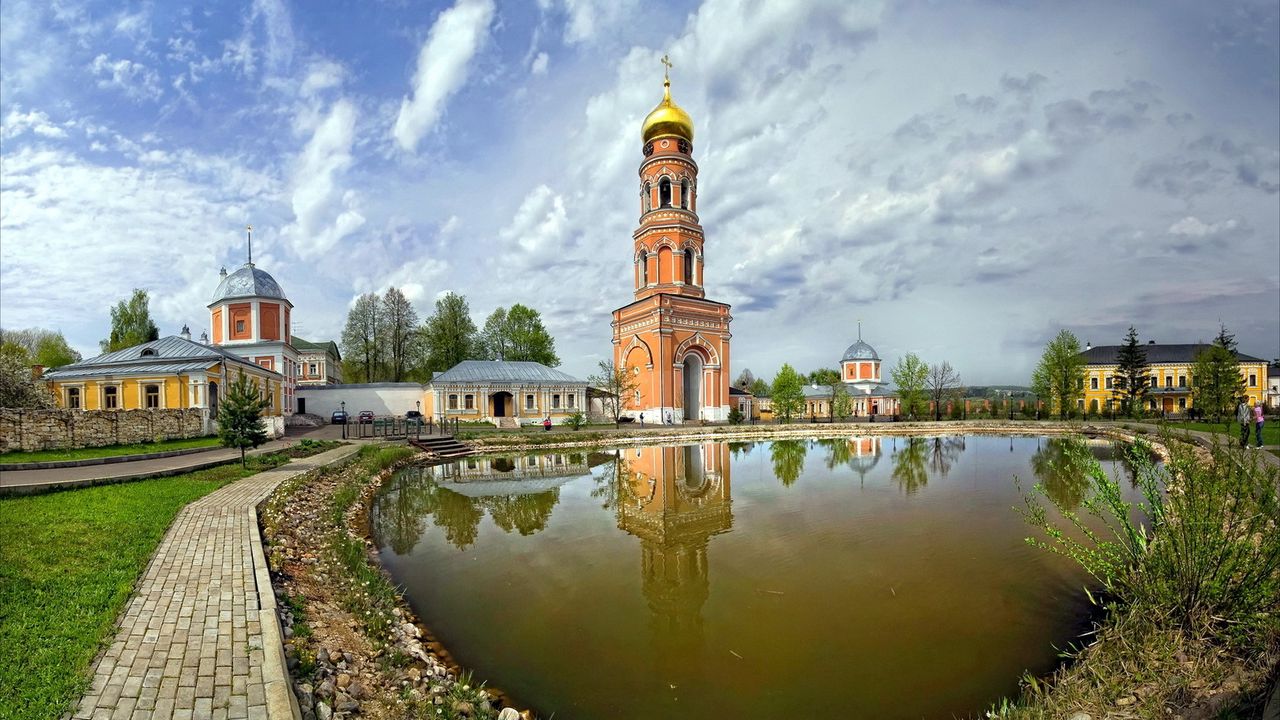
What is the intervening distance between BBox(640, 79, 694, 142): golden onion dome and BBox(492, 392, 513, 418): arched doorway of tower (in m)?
22.0

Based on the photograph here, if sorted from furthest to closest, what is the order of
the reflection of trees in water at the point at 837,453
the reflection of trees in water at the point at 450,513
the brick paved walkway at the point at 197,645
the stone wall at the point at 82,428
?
the reflection of trees in water at the point at 837,453
the stone wall at the point at 82,428
the reflection of trees in water at the point at 450,513
the brick paved walkway at the point at 197,645

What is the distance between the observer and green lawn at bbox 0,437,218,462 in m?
14.2

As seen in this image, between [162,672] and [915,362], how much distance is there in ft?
157

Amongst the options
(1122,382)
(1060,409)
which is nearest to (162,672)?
(1060,409)

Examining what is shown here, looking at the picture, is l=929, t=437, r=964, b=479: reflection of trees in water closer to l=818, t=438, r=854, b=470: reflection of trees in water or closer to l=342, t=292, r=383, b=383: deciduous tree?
l=818, t=438, r=854, b=470: reflection of trees in water

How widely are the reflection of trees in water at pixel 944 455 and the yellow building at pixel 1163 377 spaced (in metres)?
40.5

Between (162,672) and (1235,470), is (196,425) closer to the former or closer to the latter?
(162,672)

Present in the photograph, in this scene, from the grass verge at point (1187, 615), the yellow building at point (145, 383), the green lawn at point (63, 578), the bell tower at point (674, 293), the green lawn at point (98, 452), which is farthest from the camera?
the bell tower at point (674, 293)

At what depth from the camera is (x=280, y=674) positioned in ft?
12.4

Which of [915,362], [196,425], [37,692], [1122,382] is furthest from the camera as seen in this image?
[1122,382]

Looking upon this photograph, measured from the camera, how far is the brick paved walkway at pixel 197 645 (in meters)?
3.45

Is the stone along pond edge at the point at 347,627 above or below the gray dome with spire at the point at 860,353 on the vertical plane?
below

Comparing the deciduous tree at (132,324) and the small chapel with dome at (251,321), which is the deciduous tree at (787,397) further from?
the deciduous tree at (132,324)

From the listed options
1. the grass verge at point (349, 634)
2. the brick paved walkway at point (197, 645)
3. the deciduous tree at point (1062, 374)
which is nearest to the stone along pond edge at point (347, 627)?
the grass verge at point (349, 634)
